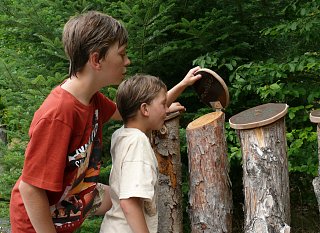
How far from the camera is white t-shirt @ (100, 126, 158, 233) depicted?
234 centimetres

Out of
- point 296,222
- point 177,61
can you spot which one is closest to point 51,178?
point 177,61

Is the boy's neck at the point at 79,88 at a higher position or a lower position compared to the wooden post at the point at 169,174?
higher

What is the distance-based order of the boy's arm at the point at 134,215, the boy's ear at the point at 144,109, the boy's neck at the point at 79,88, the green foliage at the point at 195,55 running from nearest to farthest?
the boy's neck at the point at 79,88 → the boy's arm at the point at 134,215 → the boy's ear at the point at 144,109 → the green foliage at the point at 195,55

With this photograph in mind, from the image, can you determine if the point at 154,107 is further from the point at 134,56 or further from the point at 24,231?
the point at 134,56

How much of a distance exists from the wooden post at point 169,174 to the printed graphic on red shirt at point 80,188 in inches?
33.2

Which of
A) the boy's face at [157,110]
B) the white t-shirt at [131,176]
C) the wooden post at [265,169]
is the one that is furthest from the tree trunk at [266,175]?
the white t-shirt at [131,176]

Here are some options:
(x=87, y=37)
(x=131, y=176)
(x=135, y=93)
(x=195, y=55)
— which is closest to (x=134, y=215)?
(x=131, y=176)

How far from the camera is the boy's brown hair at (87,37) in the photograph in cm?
215

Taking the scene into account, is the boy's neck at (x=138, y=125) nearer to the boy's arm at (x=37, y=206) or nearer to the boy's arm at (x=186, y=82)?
the boy's arm at (x=186, y=82)

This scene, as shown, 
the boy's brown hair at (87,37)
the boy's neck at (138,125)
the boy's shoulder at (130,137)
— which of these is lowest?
the boy's shoulder at (130,137)

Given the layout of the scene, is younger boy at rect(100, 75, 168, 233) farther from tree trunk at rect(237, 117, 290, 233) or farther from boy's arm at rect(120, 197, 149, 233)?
tree trunk at rect(237, 117, 290, 233)

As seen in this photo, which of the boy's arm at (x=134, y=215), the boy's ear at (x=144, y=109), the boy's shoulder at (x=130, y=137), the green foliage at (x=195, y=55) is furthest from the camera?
the green foliage at (x=195, y=55)

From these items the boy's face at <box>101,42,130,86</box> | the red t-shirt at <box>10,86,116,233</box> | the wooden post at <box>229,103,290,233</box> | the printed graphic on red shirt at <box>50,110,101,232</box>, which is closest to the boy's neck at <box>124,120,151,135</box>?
the red t-shirt at <box>10,86,116,233</box>

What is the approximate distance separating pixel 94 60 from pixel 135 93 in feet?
1.50
